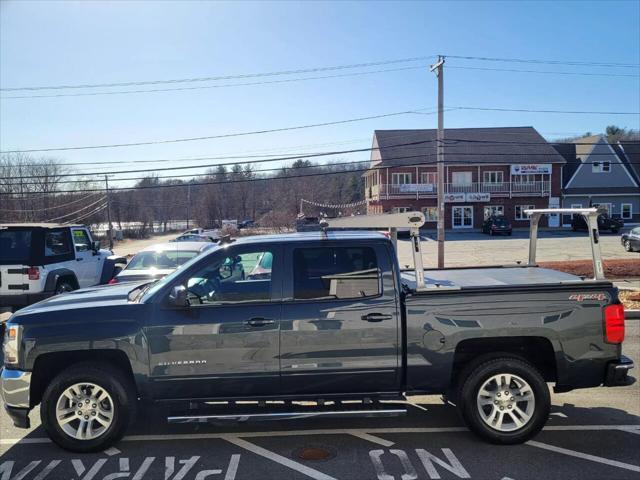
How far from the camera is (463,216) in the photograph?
168 feet

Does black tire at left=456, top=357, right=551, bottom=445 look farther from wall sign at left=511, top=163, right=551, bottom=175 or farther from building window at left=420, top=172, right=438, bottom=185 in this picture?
wall sign at left=511, top=163, right=551, bottom=175

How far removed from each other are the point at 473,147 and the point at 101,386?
50646mm

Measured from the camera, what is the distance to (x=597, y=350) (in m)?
4.25

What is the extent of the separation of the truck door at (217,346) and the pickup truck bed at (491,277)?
139 centimetres

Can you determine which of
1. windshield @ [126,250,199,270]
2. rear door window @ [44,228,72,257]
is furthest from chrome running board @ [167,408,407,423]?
rear door window @ [44,228,72,257]

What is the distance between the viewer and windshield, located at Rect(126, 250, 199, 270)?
9.84 metres

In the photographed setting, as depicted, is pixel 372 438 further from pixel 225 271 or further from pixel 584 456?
pixel 225 271

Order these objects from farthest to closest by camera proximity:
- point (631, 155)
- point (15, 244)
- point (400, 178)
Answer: point (631, 155)
point (400, 178)
point (15, 244)

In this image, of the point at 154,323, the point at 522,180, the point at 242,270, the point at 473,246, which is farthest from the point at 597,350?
the point at 522,180

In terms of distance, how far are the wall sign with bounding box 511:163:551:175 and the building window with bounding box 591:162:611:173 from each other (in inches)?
228

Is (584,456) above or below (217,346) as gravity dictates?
below

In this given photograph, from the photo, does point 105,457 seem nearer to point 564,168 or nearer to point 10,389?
point 10,389

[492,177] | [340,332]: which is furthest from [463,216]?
[340,332]

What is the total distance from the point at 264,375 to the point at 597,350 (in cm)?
291
